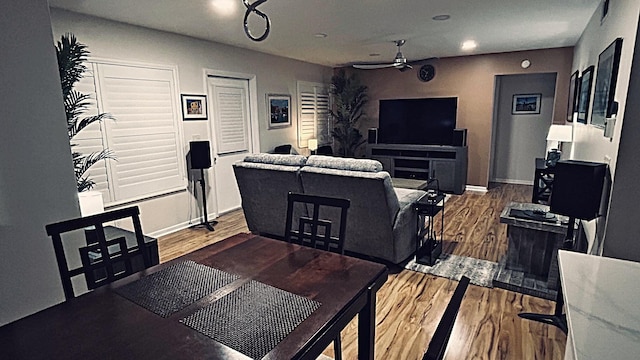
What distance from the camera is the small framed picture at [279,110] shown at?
Result: 19.0ft

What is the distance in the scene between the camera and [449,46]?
529cm

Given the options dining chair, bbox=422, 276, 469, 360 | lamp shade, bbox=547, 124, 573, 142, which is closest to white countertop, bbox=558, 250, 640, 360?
dining chair, bbox=422, 276, 469, 360

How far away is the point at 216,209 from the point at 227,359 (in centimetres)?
421

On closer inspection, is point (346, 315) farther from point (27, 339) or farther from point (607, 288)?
point (27, 339)

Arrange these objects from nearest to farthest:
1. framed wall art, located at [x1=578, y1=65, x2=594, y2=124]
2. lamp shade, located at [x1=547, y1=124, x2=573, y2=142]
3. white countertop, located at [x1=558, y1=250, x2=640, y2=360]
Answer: white countertop, located at [x1=558, y1=250, x2=640, y2=360], framed wall art, located at [x1=578, y1=65, x2=594, y2=124], lamp shade, located at [x1=547, y1=124, x2=573, y2=142]

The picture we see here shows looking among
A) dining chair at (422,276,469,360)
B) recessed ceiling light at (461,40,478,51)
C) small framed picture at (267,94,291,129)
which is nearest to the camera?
dining chair at (422,276,469,360)

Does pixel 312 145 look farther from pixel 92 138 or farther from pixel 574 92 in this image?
pixel 574 92

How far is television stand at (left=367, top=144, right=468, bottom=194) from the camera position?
20.3ft

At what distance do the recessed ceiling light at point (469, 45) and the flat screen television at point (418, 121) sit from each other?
1115mm

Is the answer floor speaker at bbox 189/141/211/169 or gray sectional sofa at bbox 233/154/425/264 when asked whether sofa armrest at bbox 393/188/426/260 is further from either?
floor speaker at bbox 189/141/211/169

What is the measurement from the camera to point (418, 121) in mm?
6773

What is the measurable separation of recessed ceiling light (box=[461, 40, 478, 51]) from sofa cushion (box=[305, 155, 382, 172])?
3.05m

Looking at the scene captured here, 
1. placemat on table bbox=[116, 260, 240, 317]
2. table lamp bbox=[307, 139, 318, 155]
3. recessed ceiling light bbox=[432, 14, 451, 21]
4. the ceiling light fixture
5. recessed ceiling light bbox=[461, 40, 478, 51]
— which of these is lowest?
placemat on table bbox=[116, 260, 240, 317]

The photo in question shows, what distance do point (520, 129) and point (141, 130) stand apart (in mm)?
6599
